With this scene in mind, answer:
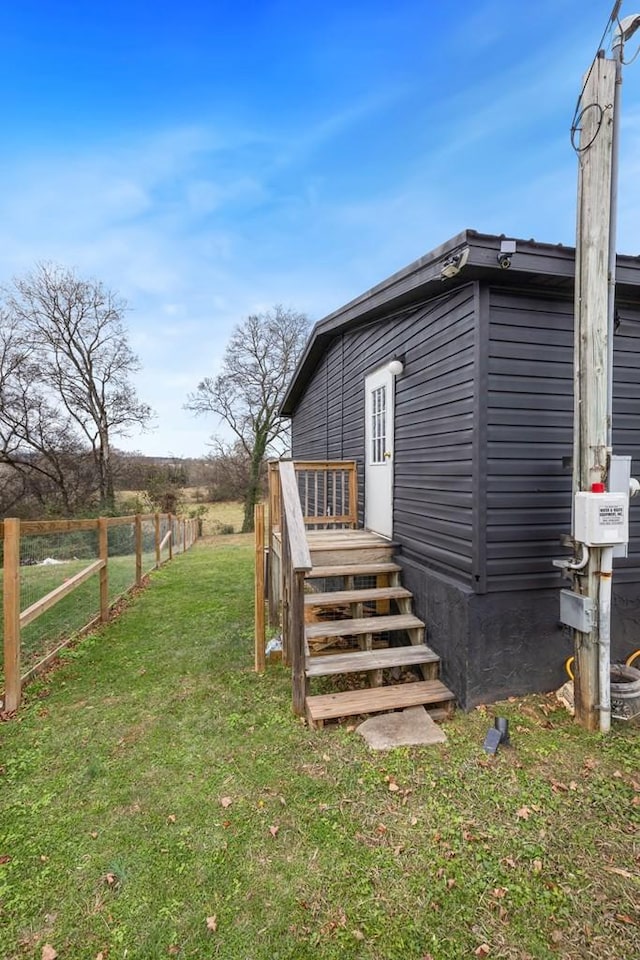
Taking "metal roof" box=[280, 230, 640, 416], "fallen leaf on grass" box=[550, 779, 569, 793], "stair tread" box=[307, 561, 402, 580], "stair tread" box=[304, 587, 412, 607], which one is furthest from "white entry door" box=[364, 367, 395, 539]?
"fallen leaf on grass" box=[550, 779, 569, 793]

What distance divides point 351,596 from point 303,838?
5.96ft

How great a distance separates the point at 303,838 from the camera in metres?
2.00

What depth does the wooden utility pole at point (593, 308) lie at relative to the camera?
259cm

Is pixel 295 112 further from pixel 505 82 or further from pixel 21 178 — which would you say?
pixel 21 178

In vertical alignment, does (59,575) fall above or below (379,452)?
below

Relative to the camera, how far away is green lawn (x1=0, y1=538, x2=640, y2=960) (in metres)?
1.56

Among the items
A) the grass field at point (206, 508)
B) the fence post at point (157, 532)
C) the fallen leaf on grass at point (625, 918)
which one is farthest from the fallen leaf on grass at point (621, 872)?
the grass field at point (206, 508)

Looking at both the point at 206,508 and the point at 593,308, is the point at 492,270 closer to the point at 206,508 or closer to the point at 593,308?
the point at 593,308

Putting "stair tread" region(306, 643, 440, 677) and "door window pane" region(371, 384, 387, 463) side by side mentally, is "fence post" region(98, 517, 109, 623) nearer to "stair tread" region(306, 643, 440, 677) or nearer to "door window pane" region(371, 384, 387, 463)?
"stair tread" region(306, 643, 440, 677)

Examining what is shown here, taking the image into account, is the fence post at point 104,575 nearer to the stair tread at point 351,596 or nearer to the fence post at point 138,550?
the fence post at point 138,550

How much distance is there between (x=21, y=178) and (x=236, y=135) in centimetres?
432

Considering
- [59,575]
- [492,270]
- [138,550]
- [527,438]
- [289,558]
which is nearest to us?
[492,270]

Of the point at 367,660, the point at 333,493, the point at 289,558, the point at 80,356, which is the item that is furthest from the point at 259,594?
the point at 80,356

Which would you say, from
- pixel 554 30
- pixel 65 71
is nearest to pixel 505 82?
pixel 554 30
